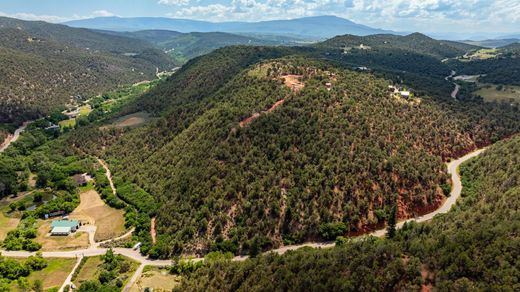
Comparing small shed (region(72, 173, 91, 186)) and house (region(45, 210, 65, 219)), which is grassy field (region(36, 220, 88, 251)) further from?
small shed (region(72, 173, 91, 186))

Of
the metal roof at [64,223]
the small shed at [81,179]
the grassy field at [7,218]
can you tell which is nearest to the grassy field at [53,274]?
the metal roof at [64,223]

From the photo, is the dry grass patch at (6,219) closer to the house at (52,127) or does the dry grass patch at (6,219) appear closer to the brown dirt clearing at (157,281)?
the brown dirt clearing at (157,281)

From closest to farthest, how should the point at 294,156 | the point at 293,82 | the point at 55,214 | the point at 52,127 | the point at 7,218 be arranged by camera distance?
1. the point at 294,156
2. the point at 7,218
3. the point at 55,214
4. the point at 293,82
5. the point at 52,127

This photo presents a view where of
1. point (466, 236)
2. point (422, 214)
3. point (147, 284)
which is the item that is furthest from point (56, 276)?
point (422, 214)

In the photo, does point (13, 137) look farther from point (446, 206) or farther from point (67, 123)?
point (446, 206)

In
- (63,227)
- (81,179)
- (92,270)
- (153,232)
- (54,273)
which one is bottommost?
(54,273)

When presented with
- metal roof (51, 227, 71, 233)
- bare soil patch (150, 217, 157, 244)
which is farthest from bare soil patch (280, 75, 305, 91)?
metal roof (51, 227, 71, 233)

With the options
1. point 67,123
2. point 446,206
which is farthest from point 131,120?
point 446,206
